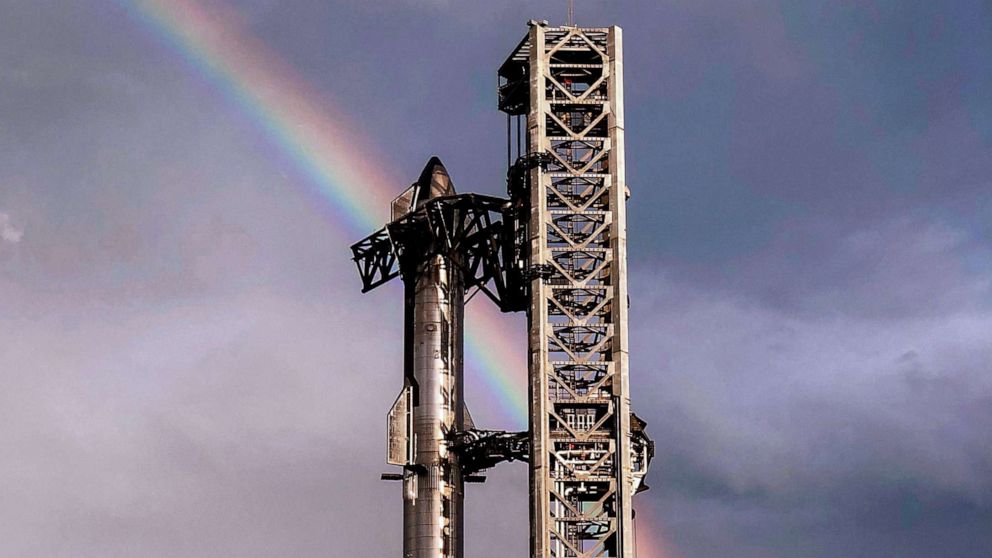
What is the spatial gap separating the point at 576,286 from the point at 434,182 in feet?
49.4

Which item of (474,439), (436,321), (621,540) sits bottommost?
(621,540)

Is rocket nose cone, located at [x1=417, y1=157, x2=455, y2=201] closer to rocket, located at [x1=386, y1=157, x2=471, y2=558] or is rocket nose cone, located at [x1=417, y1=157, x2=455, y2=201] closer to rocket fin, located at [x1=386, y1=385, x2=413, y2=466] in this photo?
rocket, located at [x1=386, y1=157, x2=471, y2=558]

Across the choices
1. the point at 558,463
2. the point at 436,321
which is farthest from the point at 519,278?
the point at 558,463

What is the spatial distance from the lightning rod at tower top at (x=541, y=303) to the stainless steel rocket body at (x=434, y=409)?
77mm

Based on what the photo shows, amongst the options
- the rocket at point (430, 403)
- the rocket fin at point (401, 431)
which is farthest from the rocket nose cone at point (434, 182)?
the rocket fin at point (401, 431)

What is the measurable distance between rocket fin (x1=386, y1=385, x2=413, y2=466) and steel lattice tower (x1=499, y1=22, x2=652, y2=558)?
10647 mm

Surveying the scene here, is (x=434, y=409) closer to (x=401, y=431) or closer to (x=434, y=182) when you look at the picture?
(x=401, y=431)

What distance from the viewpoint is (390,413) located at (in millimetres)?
105250

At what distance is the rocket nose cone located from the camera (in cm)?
10944

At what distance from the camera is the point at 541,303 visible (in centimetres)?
9744

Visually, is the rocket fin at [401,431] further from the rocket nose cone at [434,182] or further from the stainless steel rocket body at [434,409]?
the rocket nose cone at [434,182]

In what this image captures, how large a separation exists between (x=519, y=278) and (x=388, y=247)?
394 inches

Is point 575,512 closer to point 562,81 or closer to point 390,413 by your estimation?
point 390,413

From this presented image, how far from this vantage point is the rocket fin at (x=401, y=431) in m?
105
